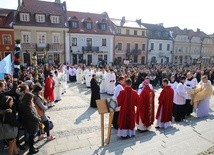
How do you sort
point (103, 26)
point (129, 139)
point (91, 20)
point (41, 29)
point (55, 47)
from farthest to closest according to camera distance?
point (103, 26)
point (91, 20)
point (55, 47)
point (41, 29)
point (129, 139)

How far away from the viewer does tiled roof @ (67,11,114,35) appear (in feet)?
111

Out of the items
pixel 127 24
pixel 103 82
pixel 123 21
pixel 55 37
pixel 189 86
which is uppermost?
pixel 123 21

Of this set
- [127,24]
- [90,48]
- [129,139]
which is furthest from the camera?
[127,24]

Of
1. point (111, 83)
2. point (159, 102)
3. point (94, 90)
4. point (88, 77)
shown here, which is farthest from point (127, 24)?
point (159, 102)

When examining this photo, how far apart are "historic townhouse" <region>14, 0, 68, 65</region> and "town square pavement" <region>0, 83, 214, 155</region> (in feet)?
71.2

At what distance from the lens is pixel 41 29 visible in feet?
98.4

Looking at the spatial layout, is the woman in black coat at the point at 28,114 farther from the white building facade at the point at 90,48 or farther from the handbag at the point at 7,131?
the white building facade at the point at 90,48

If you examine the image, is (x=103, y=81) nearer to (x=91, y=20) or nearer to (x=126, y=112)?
(x=126, y=112)

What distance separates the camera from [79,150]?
5.82m

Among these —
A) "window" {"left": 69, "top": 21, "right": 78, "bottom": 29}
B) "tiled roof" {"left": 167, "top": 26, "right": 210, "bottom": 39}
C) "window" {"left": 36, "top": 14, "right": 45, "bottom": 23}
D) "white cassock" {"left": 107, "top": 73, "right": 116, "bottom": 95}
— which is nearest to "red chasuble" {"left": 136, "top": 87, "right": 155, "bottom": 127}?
"white cassock" {"left": 107, "top": 73, "right": 116, "bottom": 95}

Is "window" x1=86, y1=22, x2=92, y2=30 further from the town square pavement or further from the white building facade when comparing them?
the town square pavement

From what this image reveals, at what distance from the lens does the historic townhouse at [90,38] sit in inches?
1314

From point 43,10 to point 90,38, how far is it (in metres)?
8.46

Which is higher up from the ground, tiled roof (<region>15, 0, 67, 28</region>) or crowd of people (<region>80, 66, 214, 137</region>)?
tiled roof (<region>15, 0, 67, 28</region>)
